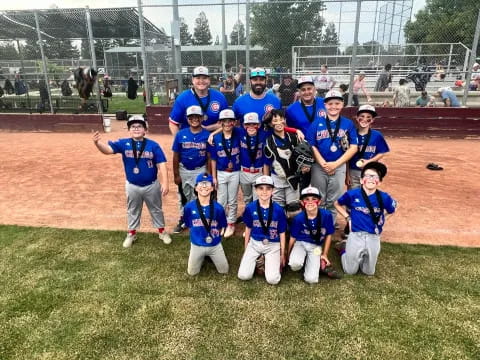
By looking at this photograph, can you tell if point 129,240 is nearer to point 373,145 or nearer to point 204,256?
point 204,256

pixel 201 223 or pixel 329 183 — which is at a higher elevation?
pixel 329 183

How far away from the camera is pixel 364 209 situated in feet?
12.9

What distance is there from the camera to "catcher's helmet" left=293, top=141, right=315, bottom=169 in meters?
4.09

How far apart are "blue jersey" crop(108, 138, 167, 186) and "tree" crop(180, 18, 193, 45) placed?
7693 mm

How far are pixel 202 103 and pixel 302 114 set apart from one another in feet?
4.42

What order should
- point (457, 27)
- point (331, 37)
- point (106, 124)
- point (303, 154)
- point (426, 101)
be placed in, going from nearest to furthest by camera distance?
point (303, 154) → point (331, 37) → point (426, 101) → point (106, 124) → point (457, 27)

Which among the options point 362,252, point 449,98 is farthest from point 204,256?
point 449,98

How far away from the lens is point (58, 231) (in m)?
5.07

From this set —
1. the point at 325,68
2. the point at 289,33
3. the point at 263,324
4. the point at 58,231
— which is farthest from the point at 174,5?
the point at 263,324

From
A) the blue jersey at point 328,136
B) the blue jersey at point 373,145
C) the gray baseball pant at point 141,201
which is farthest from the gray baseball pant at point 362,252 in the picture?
the gray baseball pant at point 141,201

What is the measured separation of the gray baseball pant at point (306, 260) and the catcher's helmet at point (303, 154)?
36.4 inches

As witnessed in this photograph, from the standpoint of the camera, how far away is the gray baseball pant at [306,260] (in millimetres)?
3806

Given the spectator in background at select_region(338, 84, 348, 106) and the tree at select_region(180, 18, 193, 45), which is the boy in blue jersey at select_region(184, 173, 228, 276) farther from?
the tree at select_region(180, 18, 193, 45)

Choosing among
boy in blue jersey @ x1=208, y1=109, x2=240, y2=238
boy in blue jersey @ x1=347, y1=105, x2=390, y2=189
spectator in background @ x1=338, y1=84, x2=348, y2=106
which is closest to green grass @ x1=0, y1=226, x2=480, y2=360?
boy in blue jersey @ x1=208, y1=109, x2=240, y2=238
